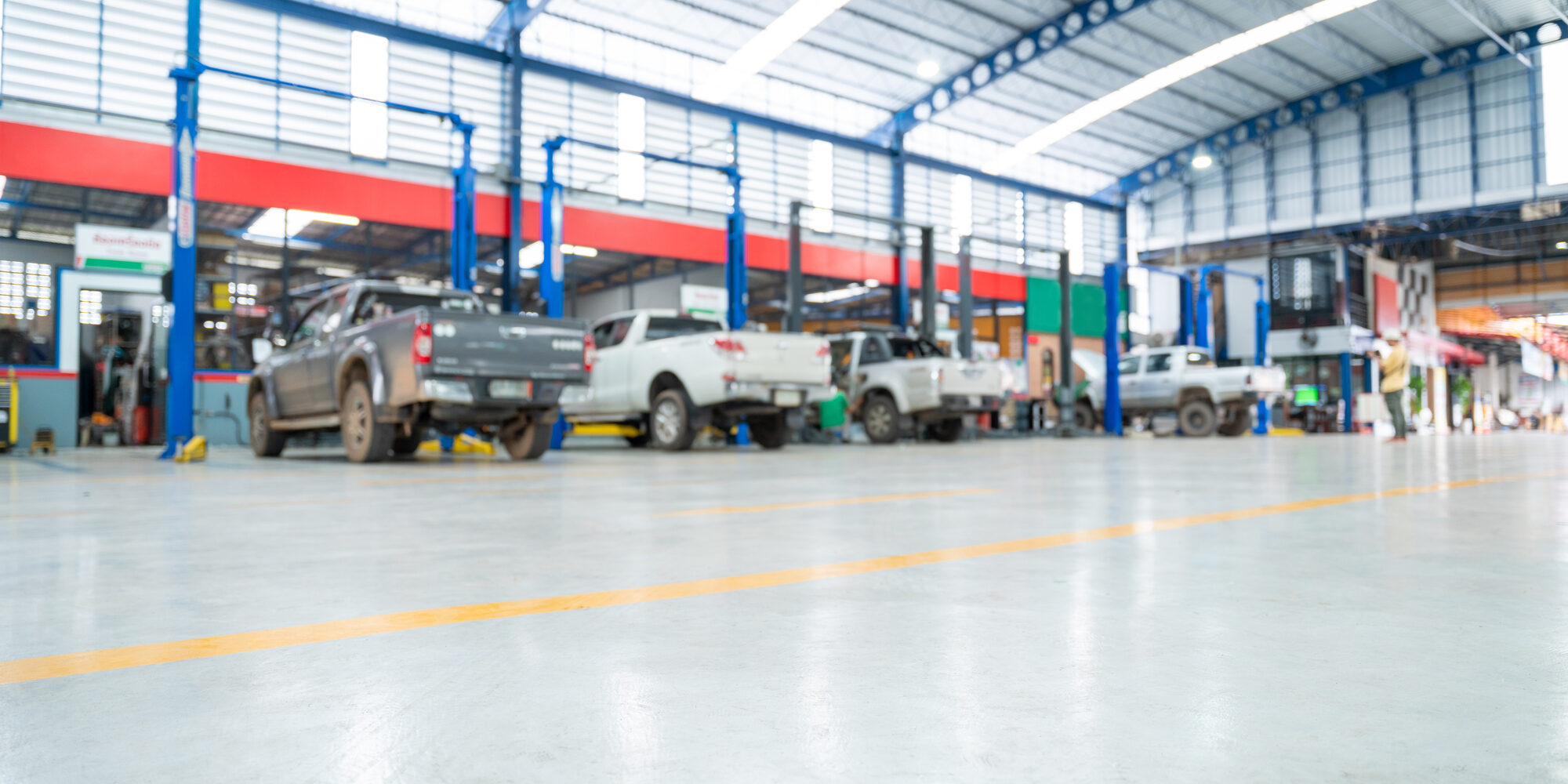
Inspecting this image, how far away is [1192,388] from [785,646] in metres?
21.4

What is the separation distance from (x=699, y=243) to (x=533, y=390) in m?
14.5

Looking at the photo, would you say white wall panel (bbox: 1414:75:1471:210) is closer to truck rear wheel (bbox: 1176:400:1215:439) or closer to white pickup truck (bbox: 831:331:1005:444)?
truck rear wheel (bbox: 1176:400:1215:439)

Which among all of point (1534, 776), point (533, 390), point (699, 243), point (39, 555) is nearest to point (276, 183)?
point (699, 243)

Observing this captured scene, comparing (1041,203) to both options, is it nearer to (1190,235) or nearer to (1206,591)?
(1190,235)

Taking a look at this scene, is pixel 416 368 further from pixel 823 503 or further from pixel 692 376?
pixel 823 503

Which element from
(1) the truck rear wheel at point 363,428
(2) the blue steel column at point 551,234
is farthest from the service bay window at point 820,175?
(1) the truck rear wheel at point 363,428

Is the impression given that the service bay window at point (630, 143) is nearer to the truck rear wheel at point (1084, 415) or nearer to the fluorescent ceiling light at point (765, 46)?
the fluorescent ceiling light at point (765, 46)

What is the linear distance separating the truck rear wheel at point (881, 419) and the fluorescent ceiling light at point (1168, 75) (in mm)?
17548

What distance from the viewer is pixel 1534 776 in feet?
4.30

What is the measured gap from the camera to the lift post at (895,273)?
17.9m

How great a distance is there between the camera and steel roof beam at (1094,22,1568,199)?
2910 centimetres

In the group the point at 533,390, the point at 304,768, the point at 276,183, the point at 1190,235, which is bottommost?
the point at 304,768

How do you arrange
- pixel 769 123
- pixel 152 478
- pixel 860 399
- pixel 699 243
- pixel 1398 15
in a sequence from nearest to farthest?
1. pixel 152 478
2. pixel 860 399
3. pixel 699 243
4. pixel 769 123
5. pixel 1398 15

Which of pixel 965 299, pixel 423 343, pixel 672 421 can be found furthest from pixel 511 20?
pixel 423 343
